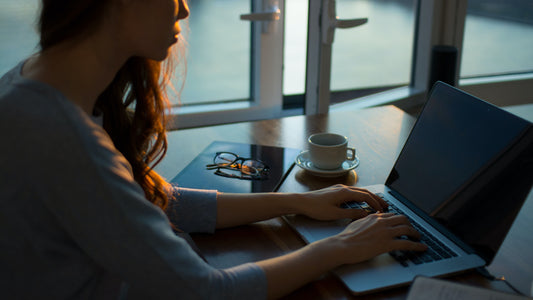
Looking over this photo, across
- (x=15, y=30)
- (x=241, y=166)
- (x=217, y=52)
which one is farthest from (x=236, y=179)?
(x=217, y=52)

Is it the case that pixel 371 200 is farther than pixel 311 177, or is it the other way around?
pixel 311 177

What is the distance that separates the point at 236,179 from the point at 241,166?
0.20ft

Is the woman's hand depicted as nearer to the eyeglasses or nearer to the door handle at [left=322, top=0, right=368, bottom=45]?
the eyeglasses

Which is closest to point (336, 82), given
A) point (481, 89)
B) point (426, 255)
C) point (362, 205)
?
point (481, 89)

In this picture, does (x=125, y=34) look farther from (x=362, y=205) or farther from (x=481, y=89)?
(x=481, y=89)

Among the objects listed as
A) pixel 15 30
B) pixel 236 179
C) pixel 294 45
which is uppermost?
pixel 15 30

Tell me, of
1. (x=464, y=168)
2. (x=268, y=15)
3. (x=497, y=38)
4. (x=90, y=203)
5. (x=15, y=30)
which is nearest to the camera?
(x=90, y=203)

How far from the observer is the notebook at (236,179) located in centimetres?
110

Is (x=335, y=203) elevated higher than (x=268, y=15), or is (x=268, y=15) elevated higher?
(x=268, y=15)

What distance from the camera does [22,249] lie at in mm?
676

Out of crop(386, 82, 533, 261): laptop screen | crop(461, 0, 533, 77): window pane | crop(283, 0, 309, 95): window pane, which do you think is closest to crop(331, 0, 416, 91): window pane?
crop(283, 0, 309, 95): window pane

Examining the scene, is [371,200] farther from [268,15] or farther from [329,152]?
[268,15]

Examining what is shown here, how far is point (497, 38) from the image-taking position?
10.6 ft

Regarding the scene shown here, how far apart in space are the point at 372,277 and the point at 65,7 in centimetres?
60
